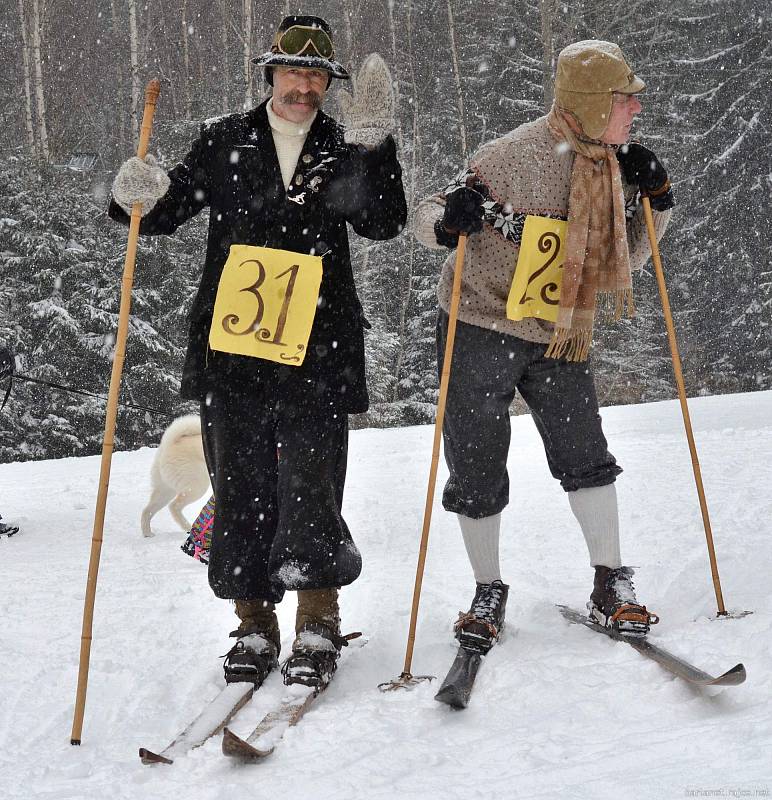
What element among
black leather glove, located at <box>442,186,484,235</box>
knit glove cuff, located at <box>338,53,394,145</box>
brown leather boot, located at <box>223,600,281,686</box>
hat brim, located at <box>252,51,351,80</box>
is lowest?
brown leather boot, located at <box>223,600,281,686</box>

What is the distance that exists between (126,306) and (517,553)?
2387mm

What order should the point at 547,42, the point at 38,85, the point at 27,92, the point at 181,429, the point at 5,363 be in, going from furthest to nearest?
the point at 27,92, the point at 38,85, the point at 547,42, the point at 181,429, the point at 5,363

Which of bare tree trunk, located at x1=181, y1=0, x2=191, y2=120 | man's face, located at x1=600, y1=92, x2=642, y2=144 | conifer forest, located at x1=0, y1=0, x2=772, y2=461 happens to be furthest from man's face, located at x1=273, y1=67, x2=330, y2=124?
bare tree trunk, located at x1=181, y1=0, x2=191, y2=120

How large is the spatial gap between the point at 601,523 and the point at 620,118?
1.40 m

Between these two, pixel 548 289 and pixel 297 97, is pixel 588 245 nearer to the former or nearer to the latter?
pixel 548 289

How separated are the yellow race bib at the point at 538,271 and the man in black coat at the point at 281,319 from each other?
434 mm

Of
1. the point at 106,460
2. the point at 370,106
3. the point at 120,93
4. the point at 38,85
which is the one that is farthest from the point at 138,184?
the point at 120,93

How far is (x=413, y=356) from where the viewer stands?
67.7ft

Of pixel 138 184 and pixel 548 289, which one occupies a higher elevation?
pixel 138 184

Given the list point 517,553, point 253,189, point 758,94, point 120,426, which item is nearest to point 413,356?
point 120,426

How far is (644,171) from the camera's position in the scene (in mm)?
3133

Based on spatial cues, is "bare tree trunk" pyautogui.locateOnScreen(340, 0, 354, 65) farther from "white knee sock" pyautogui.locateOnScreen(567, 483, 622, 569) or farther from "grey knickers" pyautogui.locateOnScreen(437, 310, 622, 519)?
"white knee sock" pyautogui.locateOnScreen(567, 483, 622, 569)

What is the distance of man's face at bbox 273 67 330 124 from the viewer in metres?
2.86

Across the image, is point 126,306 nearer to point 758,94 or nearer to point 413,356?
point 413,356
